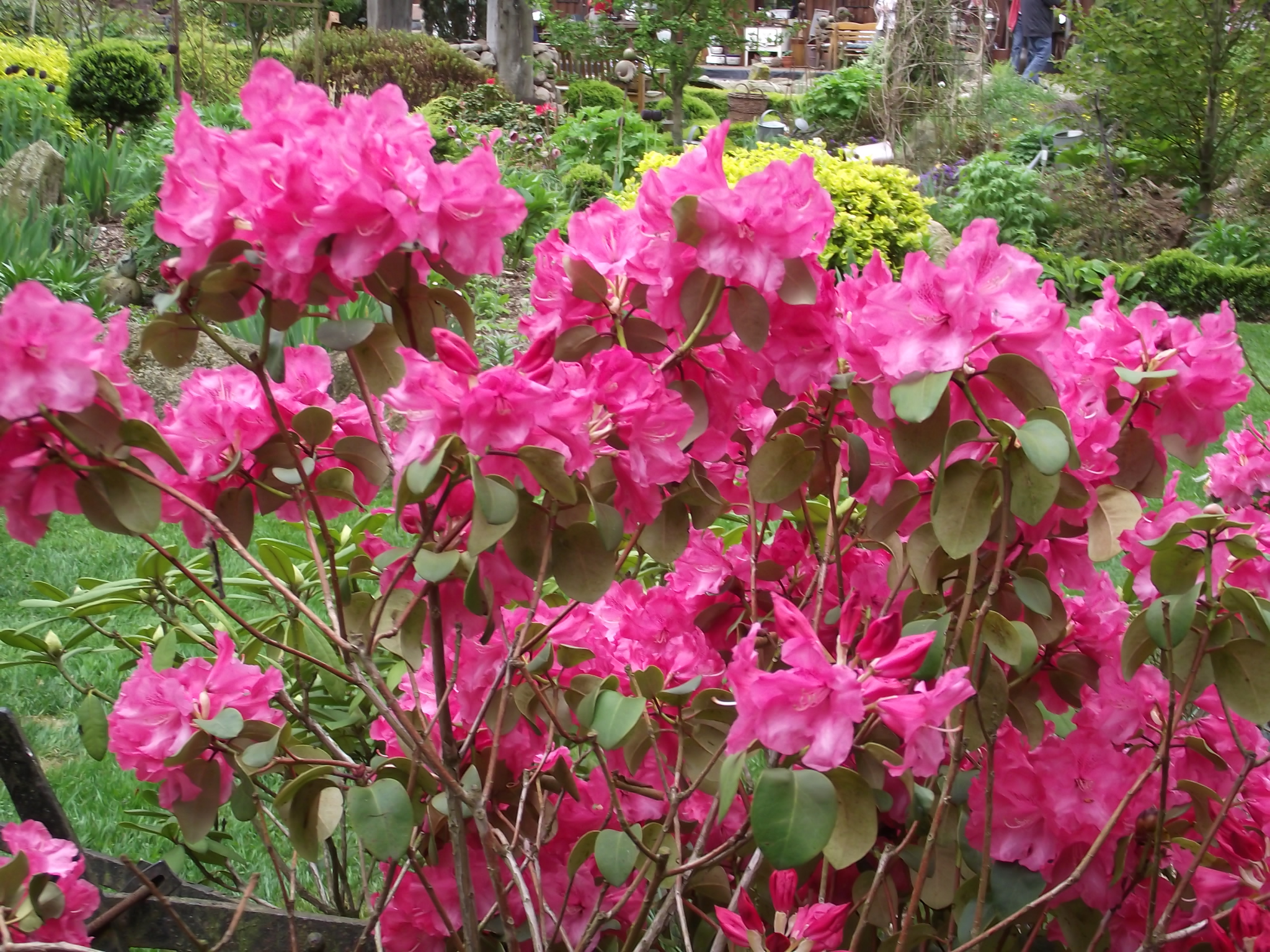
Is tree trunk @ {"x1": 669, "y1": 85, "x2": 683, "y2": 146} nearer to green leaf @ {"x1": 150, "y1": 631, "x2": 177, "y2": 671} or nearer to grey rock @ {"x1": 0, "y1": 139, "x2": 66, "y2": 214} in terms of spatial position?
grey rock @ {"x1": 0, "y1": 139, "x2": 66, "y2": 214}

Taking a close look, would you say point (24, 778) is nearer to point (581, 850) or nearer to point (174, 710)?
point (174, 710)

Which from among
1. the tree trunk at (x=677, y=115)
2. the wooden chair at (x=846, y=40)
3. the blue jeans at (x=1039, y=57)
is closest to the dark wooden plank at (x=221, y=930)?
the tree trunk at (x=677, y=115)

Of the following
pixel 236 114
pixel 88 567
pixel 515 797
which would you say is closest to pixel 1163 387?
pixel 515 797

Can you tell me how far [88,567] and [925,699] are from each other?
10.6 feet

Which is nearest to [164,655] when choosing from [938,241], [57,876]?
[57,876]

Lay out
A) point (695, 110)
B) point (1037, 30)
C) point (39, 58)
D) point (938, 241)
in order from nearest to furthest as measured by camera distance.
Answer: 1. point (938, 241)
2. point (39, 58)
3. point (695, 110)
4. point (1037, 30)

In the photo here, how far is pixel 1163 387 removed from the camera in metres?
0.91

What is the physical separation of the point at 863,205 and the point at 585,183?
232 cm

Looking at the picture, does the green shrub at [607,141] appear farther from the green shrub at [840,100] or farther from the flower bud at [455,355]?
the flower bud at [455,355]

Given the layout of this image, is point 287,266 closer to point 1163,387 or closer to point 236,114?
point 1163,387

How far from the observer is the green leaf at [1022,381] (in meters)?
0.76

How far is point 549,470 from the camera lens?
2.40ft

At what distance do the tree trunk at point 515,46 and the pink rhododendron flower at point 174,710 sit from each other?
14.2m

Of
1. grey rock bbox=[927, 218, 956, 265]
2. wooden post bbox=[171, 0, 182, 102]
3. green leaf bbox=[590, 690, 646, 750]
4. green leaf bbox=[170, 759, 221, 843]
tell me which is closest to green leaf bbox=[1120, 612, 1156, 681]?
green leaf bbox=[590, 690, 646, 750]
